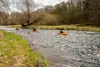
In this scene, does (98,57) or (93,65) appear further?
(98,57)

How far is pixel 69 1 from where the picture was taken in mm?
74688

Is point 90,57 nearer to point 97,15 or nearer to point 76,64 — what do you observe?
point 76,64

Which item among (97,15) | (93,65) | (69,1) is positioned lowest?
(93,65)

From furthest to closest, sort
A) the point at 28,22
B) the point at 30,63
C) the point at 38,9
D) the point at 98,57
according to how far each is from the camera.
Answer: the point at 38,9, the point at 28,22, the point at 98,57, the point at 30,63

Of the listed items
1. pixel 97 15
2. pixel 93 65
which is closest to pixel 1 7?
pixel 93 65

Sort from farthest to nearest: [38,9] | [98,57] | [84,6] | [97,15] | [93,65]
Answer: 1. [84,6]
2. [38,9]
3. [97,15]
4. [98,57]
5. [93,65]

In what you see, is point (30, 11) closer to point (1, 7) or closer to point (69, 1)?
point (69, 1)

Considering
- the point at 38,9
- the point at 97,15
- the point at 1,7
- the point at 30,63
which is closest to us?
the point at 30,63

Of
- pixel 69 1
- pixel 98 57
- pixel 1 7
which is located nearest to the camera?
pixel 98 57

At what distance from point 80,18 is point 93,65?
4914 centimetres

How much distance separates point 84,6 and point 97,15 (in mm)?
15355

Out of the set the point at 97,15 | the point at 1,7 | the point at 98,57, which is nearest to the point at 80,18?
the point at 97,15

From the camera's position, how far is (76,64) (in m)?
9.32

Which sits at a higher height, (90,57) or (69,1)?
(69,1)
